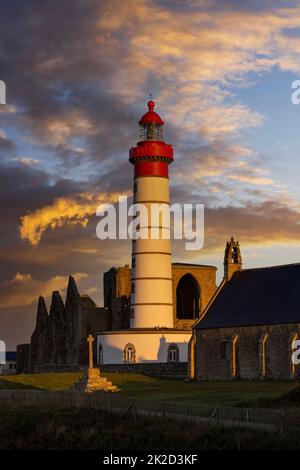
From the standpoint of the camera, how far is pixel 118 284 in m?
79.0

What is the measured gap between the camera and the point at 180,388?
51.7m

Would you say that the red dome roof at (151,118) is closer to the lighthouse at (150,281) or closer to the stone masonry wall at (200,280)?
the lighthouse at (150,281)

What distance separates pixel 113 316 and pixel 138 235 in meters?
12.5

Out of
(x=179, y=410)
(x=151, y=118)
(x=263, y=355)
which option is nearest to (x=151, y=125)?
(x=151, y=118)

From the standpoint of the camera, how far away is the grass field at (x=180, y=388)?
41094 mm

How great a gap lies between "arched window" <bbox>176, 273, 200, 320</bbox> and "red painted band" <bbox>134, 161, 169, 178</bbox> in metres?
13.0

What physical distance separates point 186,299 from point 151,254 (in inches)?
536

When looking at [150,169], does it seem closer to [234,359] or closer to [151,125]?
[151,125]

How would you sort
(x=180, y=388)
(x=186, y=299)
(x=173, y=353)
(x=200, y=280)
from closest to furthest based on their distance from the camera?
(x=180, y=388) → (x=173, y=353) → (x=200, y=280) → (x=186, y=299)

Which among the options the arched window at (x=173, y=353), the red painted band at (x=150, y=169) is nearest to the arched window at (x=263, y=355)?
the arched window at (x=173, y=353)

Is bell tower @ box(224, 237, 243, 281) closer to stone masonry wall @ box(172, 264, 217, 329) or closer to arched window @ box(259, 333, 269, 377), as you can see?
arched window @ box(259, 333, 269, 377)
